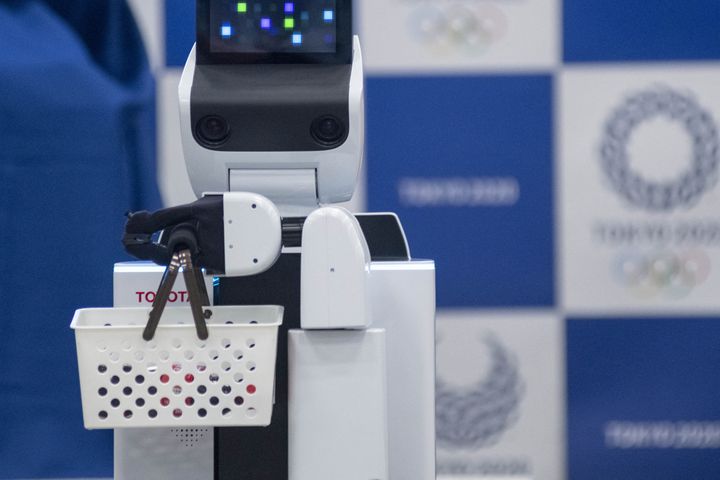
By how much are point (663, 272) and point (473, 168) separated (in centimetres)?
60

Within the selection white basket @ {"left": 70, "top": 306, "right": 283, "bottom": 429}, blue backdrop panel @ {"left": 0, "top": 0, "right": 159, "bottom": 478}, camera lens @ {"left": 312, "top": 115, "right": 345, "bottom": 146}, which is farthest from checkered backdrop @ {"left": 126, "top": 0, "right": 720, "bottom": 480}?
white basket @ {"left": 70, "top": 306, "right": 283, "bottom": 429}

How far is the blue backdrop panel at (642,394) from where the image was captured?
2508mm

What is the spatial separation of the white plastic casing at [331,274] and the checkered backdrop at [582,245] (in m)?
1.43

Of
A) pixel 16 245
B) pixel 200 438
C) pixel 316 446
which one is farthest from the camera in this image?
pixel 16 245

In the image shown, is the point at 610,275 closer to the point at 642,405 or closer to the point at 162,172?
the point at 642,405

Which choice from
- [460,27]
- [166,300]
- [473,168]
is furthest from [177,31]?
[166,300]

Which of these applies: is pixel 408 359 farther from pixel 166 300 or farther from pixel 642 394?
pixel 642 394

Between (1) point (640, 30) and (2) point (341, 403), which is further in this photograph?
(1) point (640, 30)

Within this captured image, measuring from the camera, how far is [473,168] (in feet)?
8.34

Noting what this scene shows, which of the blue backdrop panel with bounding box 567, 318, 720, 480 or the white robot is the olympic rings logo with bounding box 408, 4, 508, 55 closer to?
the blue backdrop panel with bounding box 567, 318, 720, 480

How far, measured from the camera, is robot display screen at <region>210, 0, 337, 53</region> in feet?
3.98

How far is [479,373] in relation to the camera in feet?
8.30

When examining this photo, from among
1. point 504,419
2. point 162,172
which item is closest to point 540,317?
point 504,419

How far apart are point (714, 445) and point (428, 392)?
5.11 feet
